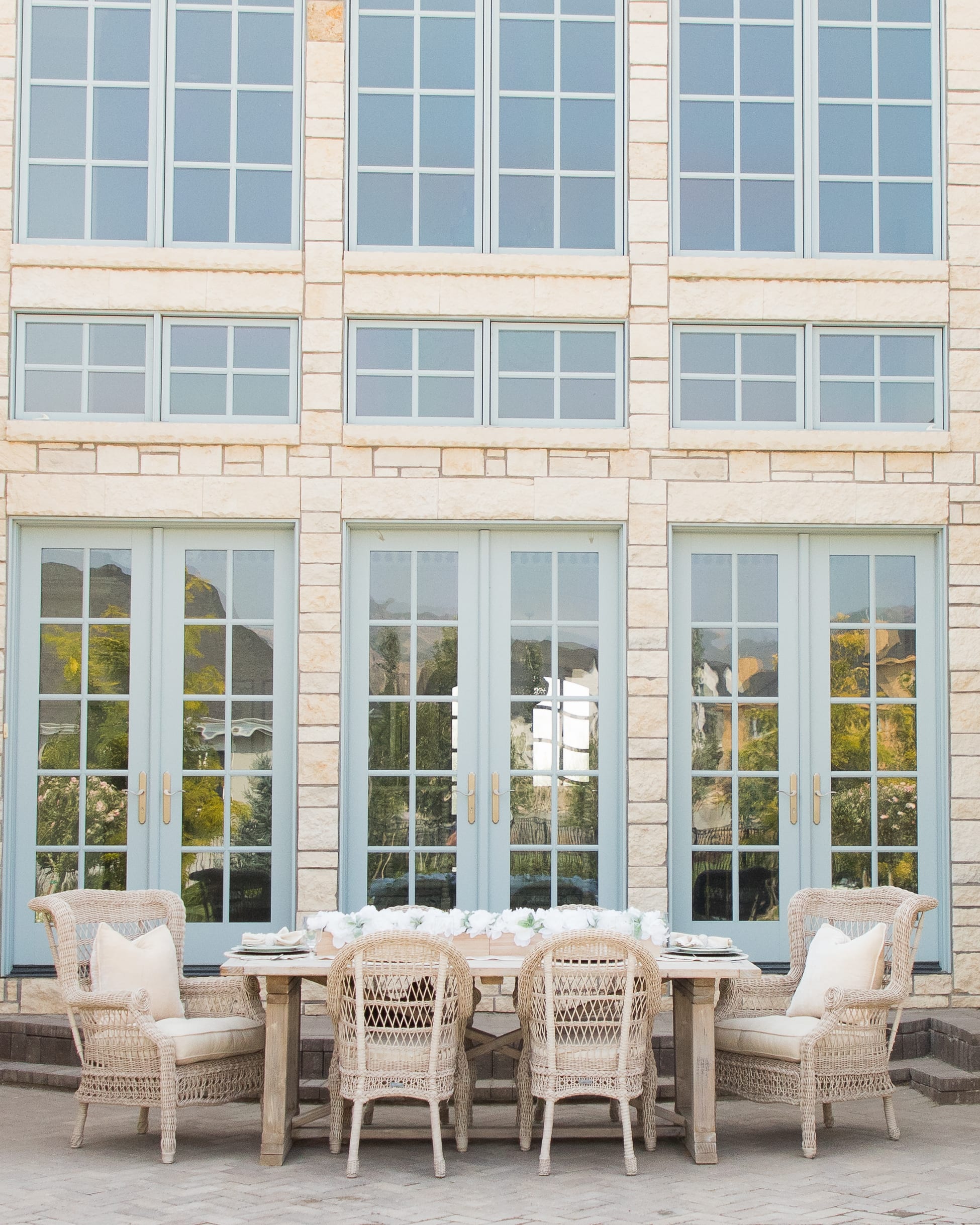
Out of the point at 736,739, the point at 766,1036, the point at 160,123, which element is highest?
the point at 160,123

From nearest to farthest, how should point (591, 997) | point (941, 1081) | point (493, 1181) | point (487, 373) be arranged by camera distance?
point (493, 1181) < point (591, 997) < point (941, 1081) < point (487, 373)

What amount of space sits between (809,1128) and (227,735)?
11.9 ft

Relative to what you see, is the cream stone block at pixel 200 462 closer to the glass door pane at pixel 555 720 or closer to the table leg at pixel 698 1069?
the glass door pane at pixel 555 720

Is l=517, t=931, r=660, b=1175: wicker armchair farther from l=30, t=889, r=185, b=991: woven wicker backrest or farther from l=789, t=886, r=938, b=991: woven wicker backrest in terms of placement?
l=30, t=889, r=185, b=991: woven wicker backrest

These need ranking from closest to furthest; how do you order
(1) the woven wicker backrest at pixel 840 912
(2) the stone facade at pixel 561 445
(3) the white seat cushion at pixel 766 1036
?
(3) the white seat cushion at pixel 766 1036 → (1) the woven wicker backrest at pixel 840 912 → (2) the stone facade at pixel 561 445

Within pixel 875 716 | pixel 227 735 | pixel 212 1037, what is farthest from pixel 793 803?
pixel 212 1037

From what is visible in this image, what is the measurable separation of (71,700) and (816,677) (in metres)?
3.95

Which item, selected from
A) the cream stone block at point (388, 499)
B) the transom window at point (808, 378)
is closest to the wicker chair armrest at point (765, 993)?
the cream stone block at point (388, 499)

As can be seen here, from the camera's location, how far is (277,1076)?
5418 mm

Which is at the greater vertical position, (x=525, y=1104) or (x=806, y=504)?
(x=806, y=504)

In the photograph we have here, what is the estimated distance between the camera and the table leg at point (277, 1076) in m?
5.36

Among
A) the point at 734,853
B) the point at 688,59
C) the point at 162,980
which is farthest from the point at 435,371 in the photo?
the point at 162,980

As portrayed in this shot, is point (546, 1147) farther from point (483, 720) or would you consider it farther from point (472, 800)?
point (483, 720)

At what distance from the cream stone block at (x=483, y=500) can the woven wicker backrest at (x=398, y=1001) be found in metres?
2.92
